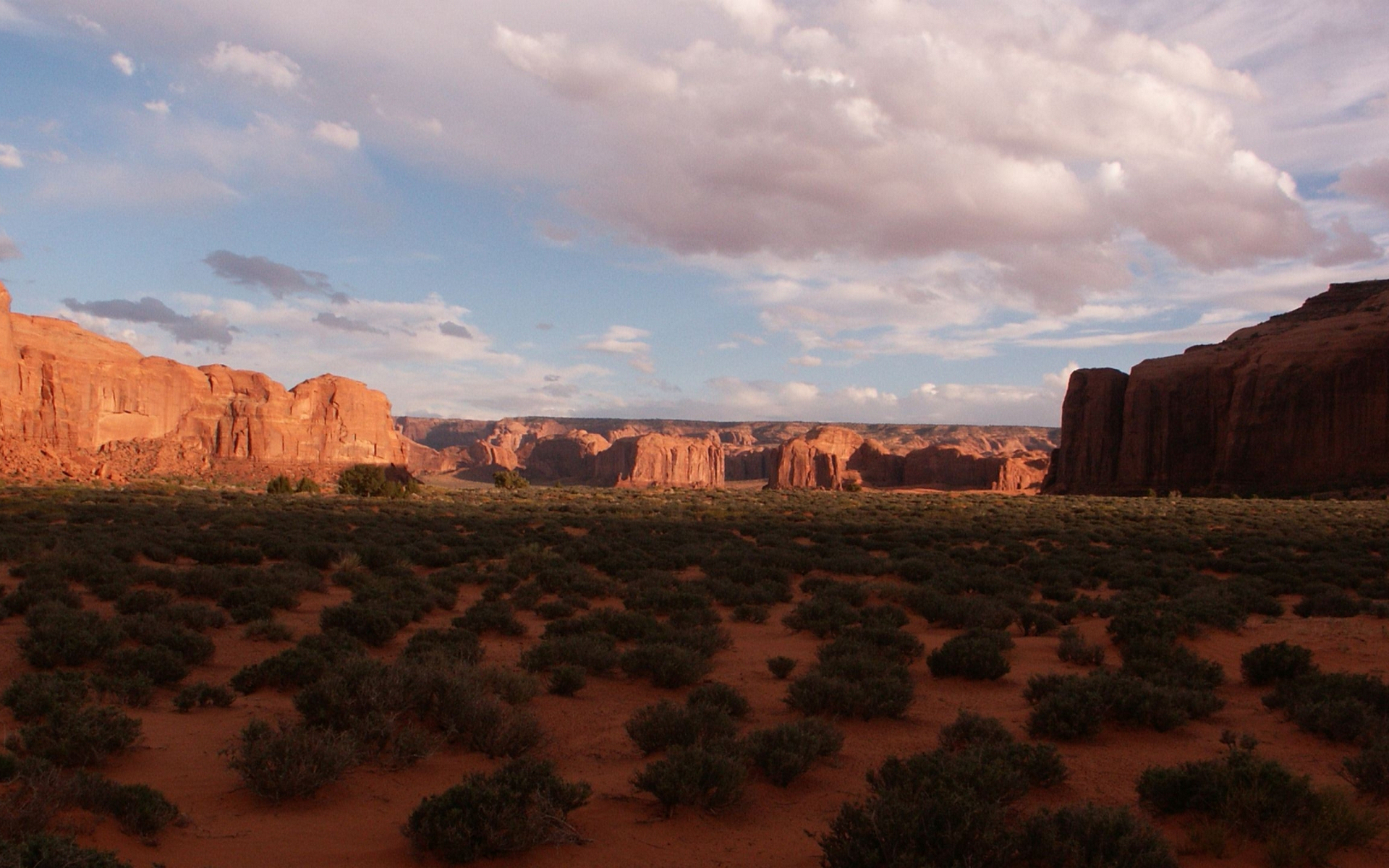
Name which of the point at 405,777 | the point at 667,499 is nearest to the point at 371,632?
the point at 405,777

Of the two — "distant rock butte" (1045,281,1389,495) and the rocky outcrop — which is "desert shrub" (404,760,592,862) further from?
the rocky outcrop

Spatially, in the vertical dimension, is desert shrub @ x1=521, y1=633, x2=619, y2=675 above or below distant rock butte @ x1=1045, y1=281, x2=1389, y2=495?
below

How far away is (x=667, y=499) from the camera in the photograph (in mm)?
50469

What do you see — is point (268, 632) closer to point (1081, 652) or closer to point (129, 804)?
point (129, 804)

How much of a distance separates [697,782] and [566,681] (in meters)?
3.34

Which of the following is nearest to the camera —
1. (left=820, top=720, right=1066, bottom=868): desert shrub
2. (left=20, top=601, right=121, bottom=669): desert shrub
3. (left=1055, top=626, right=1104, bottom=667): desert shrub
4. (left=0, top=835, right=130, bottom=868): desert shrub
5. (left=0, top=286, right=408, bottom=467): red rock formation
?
(left=0, top=835, right=130, bottom=868): desert shrub

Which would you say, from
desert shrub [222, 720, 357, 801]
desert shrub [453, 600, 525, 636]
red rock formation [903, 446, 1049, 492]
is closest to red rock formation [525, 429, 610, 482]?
red rock formation [903, 446, 1049, 492]

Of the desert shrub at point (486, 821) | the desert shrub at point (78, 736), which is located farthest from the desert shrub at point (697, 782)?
the desert shrub at point (78, 736)

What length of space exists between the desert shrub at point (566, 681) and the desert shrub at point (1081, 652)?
20.3ft

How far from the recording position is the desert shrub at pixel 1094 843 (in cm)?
417

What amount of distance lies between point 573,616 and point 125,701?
6342 millimetres

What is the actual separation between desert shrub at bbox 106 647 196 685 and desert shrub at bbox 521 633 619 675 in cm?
376

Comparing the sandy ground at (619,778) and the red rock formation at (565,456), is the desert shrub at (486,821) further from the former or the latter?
the red rock formation at (565,456)

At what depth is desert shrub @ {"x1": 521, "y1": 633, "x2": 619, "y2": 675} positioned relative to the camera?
30.8 ft
